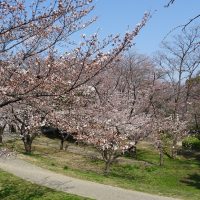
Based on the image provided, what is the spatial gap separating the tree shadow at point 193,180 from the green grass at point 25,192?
29.7 ft

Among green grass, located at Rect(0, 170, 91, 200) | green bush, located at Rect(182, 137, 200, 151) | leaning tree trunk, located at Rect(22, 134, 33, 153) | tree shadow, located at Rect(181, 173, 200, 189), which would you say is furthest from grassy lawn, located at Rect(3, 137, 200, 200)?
green bush, located at Rect(182, 137, 200, 151)

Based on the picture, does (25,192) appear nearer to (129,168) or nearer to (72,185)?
(72,185)

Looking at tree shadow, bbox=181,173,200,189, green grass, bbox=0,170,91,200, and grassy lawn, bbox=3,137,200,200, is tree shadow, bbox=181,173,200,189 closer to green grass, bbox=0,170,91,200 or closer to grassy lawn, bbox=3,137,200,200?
grassy lawn, bbox=3,137,200,200

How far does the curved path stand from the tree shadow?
24.1 feet

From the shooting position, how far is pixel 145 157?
2842cm

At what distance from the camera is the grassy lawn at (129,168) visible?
16.0m

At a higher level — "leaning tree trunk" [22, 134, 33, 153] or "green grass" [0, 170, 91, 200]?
"leaning tree trunk" [22, 134, 33, 153]

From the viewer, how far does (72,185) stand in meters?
13.1

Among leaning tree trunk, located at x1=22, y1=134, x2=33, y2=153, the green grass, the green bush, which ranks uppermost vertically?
the green bush

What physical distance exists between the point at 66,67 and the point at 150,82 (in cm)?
3046

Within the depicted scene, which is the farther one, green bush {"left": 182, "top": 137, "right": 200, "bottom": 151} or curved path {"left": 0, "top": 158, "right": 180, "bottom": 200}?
green bush {"left": 182, "top": 137, "right": 200, "bottom": 151}

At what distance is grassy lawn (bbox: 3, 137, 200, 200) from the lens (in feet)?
52.5

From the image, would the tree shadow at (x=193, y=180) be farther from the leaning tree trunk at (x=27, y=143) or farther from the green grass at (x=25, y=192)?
the leaning tree trunk at (x=27, y=143)

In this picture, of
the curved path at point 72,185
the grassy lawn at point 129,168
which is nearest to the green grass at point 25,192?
the curved path at point 72,185
